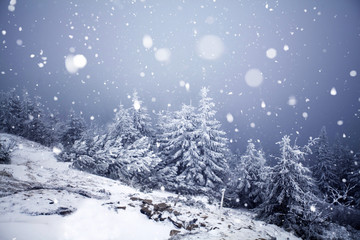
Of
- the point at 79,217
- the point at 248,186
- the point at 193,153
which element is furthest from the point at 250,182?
the point at 79,217

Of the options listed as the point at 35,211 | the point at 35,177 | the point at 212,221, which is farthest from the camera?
the point at 35,177

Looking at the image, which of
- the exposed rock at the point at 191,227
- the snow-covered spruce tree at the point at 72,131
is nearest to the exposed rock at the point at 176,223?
the exposed rock at the point at 191,227

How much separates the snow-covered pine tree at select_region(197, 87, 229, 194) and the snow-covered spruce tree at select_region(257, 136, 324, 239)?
4943 millimetres

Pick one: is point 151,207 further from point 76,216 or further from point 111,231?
point 76,216

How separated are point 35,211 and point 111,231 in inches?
74.4

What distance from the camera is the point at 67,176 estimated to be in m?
8.64

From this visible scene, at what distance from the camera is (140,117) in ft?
63.6

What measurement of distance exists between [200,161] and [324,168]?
75.4 feet

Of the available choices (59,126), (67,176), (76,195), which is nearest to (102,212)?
(76,195)

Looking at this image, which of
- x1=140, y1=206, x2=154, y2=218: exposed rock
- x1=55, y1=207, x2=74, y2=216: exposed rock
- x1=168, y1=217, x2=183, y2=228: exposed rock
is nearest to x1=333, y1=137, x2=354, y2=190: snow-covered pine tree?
x1=168, y1=217, x2=183, y2=228: exposed rock

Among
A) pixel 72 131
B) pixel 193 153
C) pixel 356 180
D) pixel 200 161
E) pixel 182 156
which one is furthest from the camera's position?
pixel 72 131

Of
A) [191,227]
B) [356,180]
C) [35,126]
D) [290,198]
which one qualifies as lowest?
[356,180]

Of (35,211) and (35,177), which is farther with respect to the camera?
(35,177)

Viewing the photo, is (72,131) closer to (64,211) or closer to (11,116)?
(11,116)
